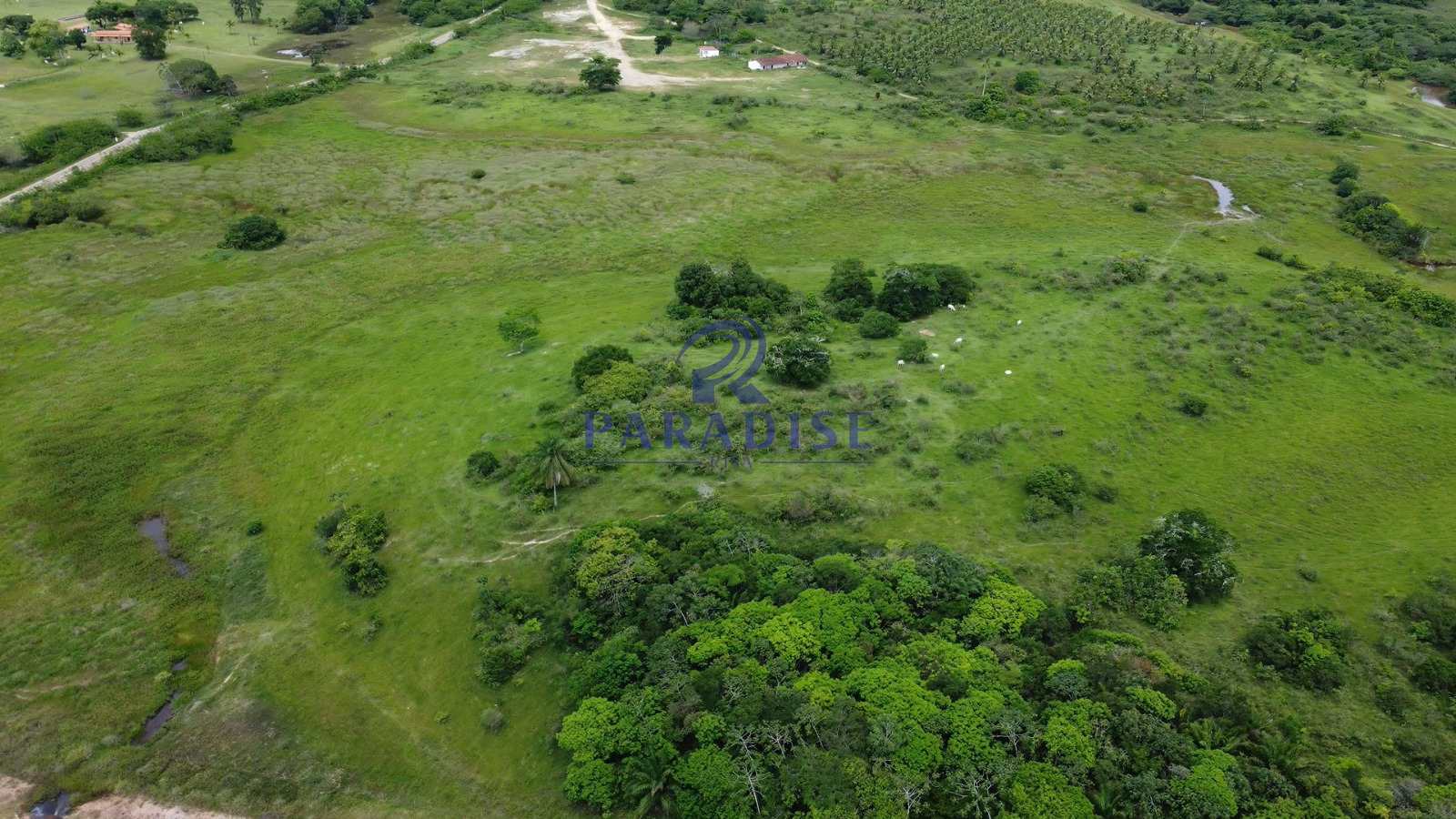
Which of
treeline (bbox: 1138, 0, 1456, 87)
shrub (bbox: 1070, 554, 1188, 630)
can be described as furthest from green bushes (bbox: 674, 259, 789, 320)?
treeline (bbox: 1138, 0, 1456, 87)

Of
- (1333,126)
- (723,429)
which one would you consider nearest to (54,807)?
(723,429)

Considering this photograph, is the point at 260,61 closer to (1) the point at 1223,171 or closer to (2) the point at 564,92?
(2) the point at 564,92

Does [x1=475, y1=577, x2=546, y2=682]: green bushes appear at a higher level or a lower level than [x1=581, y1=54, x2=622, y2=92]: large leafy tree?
lower

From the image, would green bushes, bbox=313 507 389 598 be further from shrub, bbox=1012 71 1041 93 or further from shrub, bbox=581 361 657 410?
shrub, bbox=1012 71 1041 93

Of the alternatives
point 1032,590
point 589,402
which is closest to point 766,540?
point 1032,590

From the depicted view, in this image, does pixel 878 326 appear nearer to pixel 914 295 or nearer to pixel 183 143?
pixel 914 295

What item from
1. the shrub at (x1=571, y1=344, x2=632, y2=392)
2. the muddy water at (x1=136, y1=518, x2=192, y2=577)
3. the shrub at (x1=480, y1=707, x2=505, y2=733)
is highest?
the shrub at (x1=571, y1=344, x2=632, y2=392)
